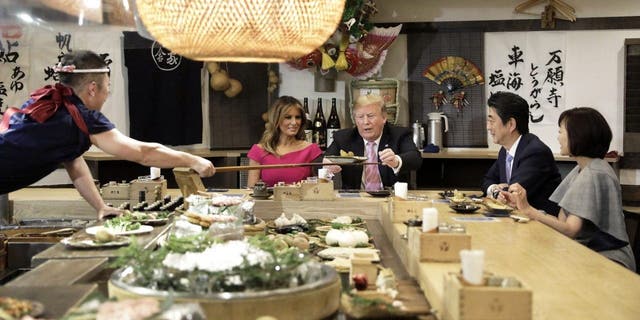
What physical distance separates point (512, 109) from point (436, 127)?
9.00 ft

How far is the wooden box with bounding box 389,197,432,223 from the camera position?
402 centimetres

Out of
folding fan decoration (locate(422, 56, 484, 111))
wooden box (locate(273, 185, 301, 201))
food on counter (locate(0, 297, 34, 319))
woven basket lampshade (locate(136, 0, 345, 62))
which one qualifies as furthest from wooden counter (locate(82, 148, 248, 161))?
food on counter (locate(0, 297, 34, 319))

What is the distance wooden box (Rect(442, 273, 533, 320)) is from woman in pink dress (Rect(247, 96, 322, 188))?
3.96m

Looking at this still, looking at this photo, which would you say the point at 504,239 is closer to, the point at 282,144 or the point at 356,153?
the point at 356,153

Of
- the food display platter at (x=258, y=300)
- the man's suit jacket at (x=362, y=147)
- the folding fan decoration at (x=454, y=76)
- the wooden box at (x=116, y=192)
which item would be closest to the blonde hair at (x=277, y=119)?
the man's suit jacket at (x=362, y=147)

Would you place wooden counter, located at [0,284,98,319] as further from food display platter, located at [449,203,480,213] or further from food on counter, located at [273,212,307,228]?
food display platter, located at [449,203,480,213]

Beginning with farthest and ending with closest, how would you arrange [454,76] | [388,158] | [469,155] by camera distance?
1. [454,76]
2. [469,155]
3. [388,158]

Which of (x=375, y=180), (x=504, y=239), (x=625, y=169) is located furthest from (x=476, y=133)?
(x=504, y=239)

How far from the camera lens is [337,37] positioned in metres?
7.85

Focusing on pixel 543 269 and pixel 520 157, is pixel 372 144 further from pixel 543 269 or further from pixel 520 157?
pixel 543 269

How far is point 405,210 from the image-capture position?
4031 millimetres

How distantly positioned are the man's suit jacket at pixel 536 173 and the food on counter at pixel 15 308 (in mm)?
3481

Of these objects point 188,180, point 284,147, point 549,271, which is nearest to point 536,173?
point 284,147

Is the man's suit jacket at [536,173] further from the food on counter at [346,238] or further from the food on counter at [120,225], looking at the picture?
the food on counter at [120,225]
